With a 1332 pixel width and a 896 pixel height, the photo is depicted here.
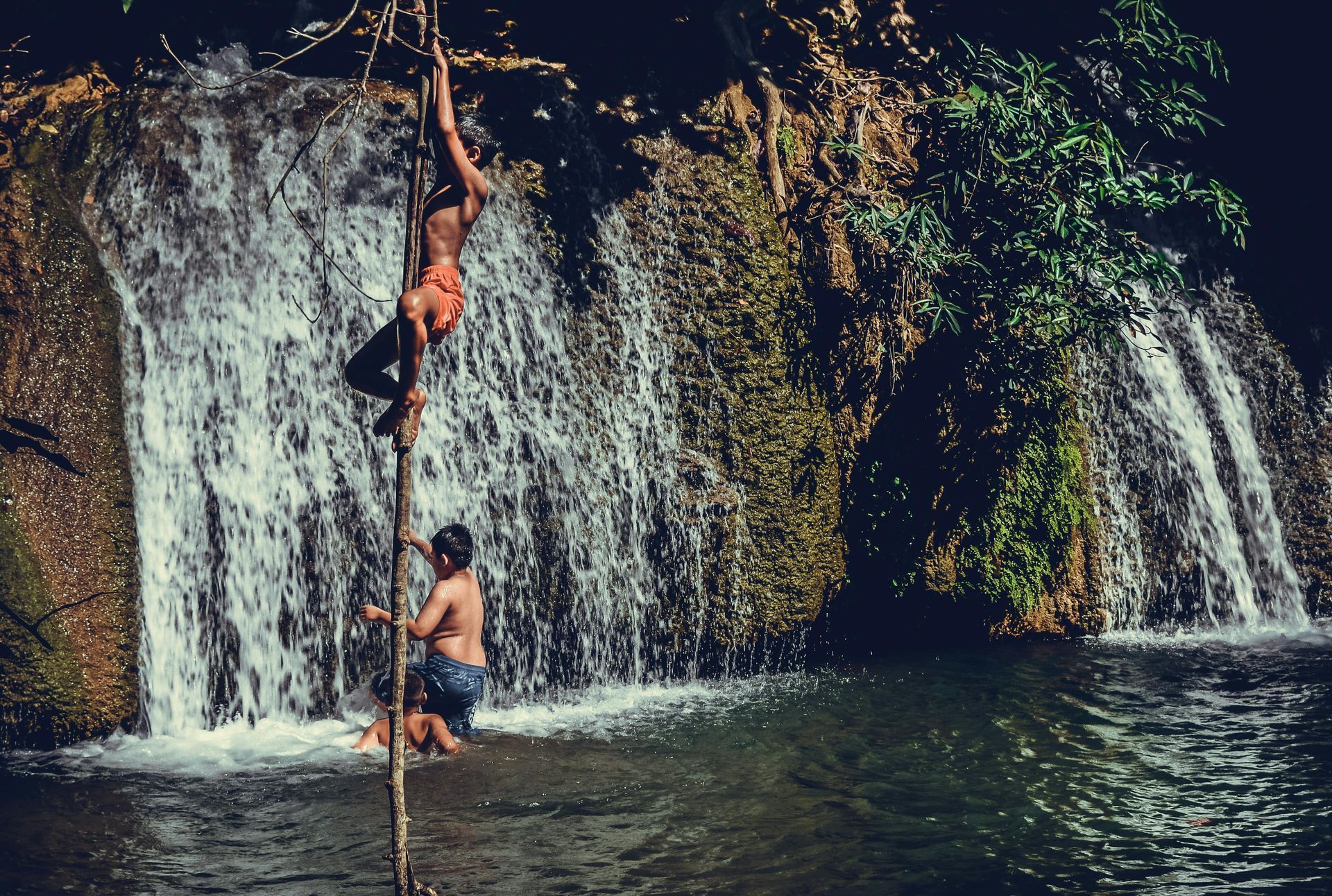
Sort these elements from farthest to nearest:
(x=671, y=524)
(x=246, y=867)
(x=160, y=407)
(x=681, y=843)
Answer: (x=671, y=524) < (x=160, y=407) < (x=681, y=843) < (x=246, y=867)

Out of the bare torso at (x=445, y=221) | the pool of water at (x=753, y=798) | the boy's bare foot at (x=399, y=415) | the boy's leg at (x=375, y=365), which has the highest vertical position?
the bare torso at (x=445, y=221)

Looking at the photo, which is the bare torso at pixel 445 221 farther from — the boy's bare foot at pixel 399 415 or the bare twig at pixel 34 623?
the bare twig at pixel 34 623

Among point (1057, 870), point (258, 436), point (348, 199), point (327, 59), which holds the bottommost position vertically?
point (1057, 870)

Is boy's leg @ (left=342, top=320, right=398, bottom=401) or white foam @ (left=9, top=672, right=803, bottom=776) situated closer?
boy's leg @ (left=342, top=320, right=398, bottom=401)

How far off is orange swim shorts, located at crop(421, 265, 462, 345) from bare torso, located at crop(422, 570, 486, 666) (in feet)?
7.90

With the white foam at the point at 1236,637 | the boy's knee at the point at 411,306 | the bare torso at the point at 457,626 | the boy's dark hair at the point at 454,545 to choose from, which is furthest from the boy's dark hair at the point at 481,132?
the white foam at the point at 1236,637

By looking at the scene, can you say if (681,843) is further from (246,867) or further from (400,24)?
(400,24)

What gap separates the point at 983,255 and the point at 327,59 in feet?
17.4

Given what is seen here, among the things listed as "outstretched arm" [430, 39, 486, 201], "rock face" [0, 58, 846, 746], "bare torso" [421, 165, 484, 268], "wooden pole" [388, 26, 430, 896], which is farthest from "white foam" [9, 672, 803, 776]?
"outstretched arm" [430, 39, 486, 201]

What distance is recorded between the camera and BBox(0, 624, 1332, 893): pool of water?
4840mm

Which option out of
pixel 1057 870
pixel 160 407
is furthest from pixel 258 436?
pixel 1057 870

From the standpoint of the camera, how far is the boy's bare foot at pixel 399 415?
156 inches

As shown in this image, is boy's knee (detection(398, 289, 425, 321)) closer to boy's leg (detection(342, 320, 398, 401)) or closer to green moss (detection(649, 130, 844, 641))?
boy's leg (detection(342, 320, 398, 401))

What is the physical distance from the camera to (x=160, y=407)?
7621 millimetres
